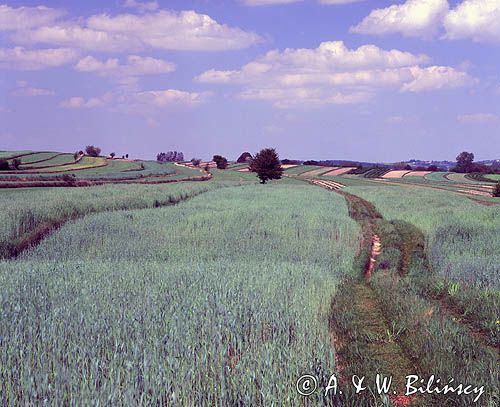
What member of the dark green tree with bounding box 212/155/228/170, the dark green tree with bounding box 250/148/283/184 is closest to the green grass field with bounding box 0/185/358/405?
the dark green tree with bounding box 250/148/283/184

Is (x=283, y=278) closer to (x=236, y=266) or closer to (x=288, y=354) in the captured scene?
(x=236, y=266)

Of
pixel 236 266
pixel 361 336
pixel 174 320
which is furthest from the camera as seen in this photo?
pixel 236 266

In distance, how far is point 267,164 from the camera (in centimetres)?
7150

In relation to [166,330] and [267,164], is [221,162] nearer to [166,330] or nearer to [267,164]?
[267,164]

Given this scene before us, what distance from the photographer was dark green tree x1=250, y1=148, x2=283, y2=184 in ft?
235

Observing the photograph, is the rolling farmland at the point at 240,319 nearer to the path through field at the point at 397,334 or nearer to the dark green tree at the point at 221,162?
the path through field at the point at 397,334

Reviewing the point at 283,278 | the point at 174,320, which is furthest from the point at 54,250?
the point at 174,320

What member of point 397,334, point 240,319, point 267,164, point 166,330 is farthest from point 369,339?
point 267,164

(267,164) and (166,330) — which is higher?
(267,164)

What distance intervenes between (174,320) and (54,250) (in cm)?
1176

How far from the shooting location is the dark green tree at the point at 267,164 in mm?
71500

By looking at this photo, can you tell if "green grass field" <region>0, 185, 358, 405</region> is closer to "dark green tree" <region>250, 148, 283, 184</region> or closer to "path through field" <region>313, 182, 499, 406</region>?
"path through field" <region>313, 182, 499, 406</region>

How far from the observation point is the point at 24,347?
263 inches

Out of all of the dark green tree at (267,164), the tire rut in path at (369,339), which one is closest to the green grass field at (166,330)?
the tire rut in path at (369,339)
